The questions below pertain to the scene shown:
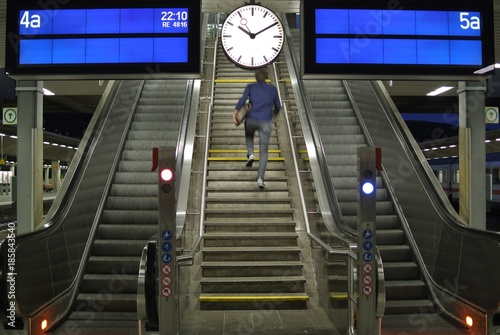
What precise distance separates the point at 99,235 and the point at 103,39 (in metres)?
3.12

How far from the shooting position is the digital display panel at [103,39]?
5027 mm

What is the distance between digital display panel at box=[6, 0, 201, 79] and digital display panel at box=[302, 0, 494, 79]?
4.16 feet

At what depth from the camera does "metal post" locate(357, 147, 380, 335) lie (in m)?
Answer: 4.23

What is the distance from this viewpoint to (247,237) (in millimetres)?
7254

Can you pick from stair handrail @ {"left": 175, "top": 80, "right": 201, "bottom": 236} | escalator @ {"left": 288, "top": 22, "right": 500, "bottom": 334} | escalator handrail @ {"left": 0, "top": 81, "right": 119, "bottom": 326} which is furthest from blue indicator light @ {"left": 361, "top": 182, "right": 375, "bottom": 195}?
escalator handrail @ {"left": 0, "top": 81, "right": 119, "bottom": 326}

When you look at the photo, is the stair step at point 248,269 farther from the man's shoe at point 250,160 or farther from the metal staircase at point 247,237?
the man's shoe at point 250,160

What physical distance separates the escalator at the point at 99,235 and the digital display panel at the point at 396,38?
344 centimetres

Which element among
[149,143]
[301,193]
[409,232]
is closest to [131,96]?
[149,143]

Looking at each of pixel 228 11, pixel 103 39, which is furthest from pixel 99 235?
pixel 228 11

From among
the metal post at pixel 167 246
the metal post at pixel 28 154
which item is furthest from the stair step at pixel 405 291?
the metal post at pixel 28 154

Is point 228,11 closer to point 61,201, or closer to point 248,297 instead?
point 61,201

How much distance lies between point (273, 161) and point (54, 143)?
21.7 meters

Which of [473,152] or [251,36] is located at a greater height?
[251,36]

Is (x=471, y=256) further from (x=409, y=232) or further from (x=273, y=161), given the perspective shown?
(x=273, y=161)
